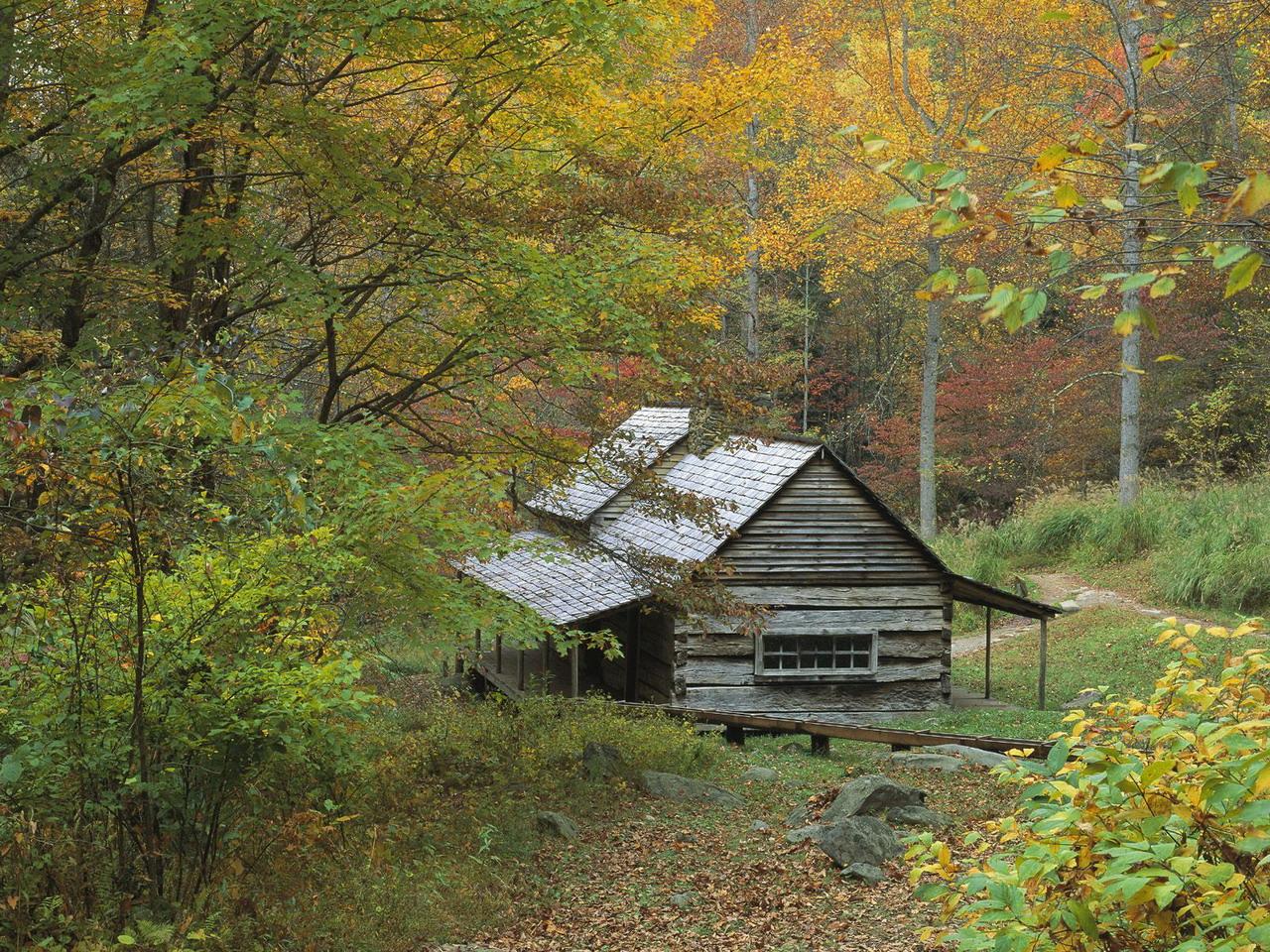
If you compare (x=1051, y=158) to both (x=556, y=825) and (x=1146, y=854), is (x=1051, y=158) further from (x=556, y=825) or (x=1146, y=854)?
(x=556, y=825)

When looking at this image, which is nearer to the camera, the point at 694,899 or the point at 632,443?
the point at 694,899

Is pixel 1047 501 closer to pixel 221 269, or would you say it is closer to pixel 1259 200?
pixel 221 269

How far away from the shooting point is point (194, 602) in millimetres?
6195

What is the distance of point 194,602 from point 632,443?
612 centimetres

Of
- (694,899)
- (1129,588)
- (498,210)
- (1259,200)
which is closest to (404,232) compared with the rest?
(498,210)

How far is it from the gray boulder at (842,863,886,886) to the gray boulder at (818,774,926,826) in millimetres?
981

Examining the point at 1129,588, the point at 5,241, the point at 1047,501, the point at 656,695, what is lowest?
the point at 656,695

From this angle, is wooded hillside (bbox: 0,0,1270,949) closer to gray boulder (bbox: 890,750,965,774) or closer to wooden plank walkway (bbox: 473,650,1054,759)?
wooden plank walkway (bbox: 473,650,1054,759)

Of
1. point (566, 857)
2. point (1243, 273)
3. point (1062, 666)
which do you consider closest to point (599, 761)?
point (566, 857)

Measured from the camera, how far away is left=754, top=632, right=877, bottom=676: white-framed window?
58.3 ft

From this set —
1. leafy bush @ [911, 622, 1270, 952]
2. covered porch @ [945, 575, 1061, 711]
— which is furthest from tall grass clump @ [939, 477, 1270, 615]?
leafy bush @ [911, 622, 1270, 952]

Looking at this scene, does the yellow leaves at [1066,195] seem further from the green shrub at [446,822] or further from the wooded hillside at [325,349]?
the green shrub at [446,822]

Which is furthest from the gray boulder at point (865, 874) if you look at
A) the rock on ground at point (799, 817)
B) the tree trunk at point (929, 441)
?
the tree trunk at point (929, 441)

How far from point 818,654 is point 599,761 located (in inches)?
297
